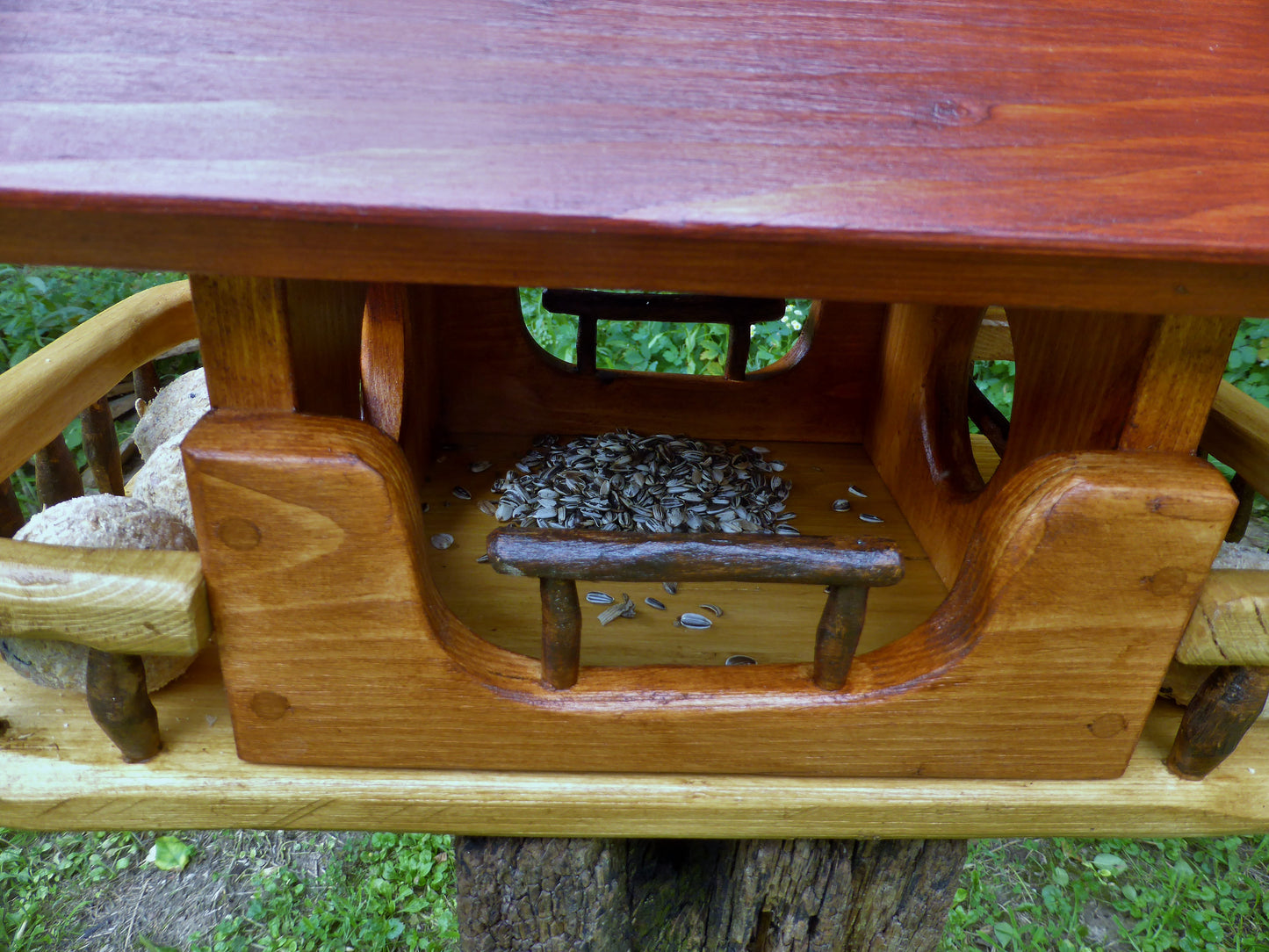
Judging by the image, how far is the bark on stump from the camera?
1.12m

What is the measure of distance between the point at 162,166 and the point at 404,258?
0.16 metres

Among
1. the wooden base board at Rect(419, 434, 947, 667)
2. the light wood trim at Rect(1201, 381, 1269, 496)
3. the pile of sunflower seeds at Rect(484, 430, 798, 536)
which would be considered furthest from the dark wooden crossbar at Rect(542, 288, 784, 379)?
the light wood trim at Rect(1201, 381, 1269, 496)

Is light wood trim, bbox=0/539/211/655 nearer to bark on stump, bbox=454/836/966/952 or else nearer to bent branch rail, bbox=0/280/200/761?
bent branch rail, bbox=0/280/200/761

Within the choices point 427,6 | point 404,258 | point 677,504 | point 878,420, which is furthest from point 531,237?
point 878,420

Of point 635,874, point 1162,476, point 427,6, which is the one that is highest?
point 427,6

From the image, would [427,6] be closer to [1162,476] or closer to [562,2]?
[562,2]

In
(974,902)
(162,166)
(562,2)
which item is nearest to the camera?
(162,166)

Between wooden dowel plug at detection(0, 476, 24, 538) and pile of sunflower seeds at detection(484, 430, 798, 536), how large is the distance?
0.62m

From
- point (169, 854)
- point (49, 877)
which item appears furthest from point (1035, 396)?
point (49, 877)

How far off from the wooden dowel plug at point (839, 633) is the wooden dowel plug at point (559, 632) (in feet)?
0.76

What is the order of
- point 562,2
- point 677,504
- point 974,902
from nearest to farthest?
point 562,2 → point 677,504 → point 974,902

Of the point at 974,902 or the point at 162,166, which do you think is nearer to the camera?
the point at 162,166

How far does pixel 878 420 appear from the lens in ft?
5.25

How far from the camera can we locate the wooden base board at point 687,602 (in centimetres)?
114
